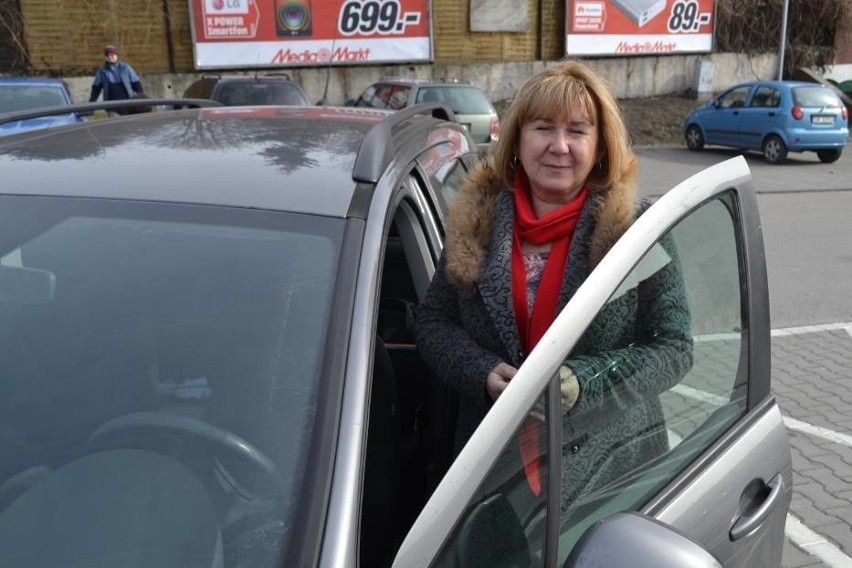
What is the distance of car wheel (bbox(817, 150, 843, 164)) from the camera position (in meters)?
16.5

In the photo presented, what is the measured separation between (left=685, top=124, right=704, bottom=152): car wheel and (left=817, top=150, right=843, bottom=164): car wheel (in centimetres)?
264

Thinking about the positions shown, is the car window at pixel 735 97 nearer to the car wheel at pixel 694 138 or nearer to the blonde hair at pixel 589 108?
the car wheel at pixel 694 138

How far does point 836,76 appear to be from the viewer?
2708cm

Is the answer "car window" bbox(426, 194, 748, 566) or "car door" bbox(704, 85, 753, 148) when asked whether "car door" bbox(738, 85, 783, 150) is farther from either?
"car window" bbox(426, 194, 748, 566)

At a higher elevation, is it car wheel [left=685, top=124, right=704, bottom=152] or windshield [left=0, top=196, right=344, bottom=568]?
windshield [left=0, top=196, right=344, bottom=568]

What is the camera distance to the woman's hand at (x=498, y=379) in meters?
1.73

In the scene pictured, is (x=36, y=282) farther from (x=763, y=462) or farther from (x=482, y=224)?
(x=763, y=462)

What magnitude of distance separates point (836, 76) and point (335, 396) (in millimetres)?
29913

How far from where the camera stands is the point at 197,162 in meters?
1.97

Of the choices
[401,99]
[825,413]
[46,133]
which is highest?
[46,133]

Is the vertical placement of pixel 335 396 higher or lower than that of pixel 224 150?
lower

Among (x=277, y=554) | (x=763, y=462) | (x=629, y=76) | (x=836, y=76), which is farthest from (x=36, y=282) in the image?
(x=836, y=76)

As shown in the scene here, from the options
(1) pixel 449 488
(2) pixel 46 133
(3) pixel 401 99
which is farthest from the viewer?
(3) pixel 401 99

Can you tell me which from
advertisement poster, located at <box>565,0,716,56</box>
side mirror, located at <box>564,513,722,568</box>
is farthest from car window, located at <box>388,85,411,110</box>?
side mirror, located at <box>564,513,722,568</box>
